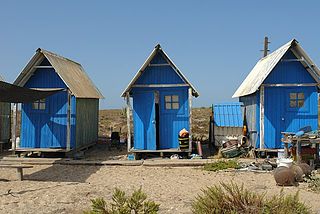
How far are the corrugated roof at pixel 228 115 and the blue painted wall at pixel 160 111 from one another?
2560 mm

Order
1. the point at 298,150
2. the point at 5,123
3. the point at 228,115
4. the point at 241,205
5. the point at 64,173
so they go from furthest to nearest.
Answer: the point at 5,123 < the point at 228,115 < the point at 64,173 < the point at 298,150 < the point at 241,205

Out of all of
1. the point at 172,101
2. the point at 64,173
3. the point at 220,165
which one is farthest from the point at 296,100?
the point at 64,173

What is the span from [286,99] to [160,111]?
16.9 feet

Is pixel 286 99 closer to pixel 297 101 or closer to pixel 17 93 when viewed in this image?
pixel 297 101

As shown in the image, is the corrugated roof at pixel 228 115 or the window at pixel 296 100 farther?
the corrugated roof at pixel 228 115

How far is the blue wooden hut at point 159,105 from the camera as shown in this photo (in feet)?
49.2

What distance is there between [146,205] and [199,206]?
1023 mm

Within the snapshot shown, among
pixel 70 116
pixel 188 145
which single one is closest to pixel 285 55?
pixel 188 145

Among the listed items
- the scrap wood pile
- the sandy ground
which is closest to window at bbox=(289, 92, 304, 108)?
the scrap wood pile

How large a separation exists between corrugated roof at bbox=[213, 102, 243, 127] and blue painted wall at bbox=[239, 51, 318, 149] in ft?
5.77

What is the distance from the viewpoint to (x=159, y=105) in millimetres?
15297

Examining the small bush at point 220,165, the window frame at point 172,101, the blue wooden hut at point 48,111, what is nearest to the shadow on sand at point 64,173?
the blue wooden hut at point 48,111

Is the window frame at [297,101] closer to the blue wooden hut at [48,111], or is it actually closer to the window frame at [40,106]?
the blue wooden hut at [48,111]

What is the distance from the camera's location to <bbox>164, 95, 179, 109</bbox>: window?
15164 millimetres
